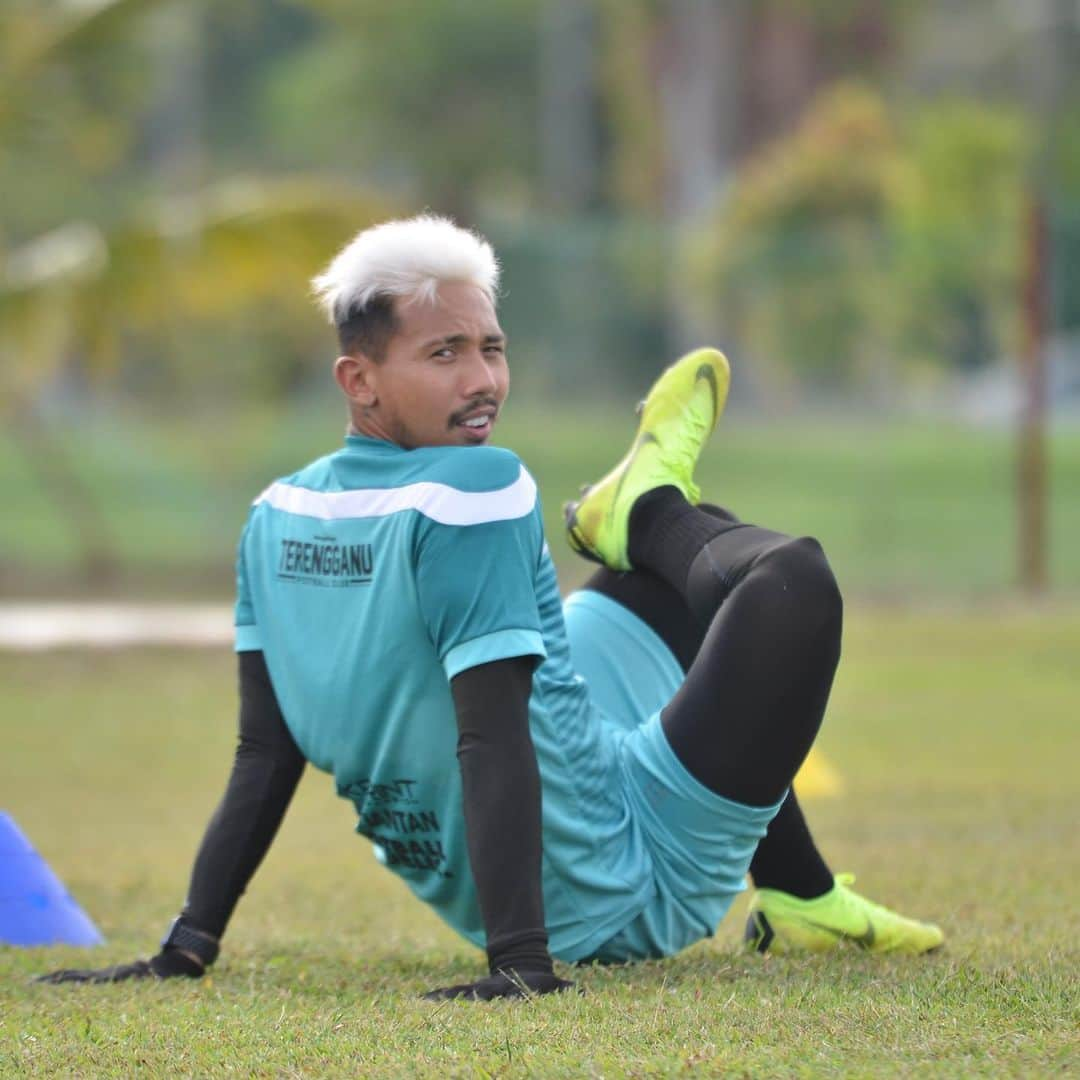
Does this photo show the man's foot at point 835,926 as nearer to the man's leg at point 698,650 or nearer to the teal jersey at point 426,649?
the man's leg at point 698,650

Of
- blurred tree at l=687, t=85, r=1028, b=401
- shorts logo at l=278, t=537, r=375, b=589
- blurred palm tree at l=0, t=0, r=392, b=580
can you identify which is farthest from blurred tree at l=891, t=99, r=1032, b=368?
shorts logo at l=278, t=537, r=375, b=589

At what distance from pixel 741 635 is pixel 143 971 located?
132 centimetres

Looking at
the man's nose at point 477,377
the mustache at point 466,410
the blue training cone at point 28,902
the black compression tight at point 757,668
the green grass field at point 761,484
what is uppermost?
the man's nose at point 477,377

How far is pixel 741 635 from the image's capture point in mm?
3576

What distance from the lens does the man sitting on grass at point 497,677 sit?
352 cm

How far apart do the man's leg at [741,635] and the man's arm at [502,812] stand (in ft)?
1.14

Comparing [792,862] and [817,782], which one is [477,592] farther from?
[817,782]

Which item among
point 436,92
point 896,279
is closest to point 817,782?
point 896,279

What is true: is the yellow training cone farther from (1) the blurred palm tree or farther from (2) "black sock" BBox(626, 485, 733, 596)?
(1) the blurred palm tree

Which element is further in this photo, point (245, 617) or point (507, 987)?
point (245, 617)

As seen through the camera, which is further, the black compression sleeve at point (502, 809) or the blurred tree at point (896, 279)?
the blurred tree at point (896, 279)

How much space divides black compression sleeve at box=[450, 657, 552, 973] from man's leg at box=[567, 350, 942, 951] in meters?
0.35

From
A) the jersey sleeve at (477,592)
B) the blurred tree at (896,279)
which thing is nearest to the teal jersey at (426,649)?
the jersey sleeve at (477,592)

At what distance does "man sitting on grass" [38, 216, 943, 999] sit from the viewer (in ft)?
11.5
